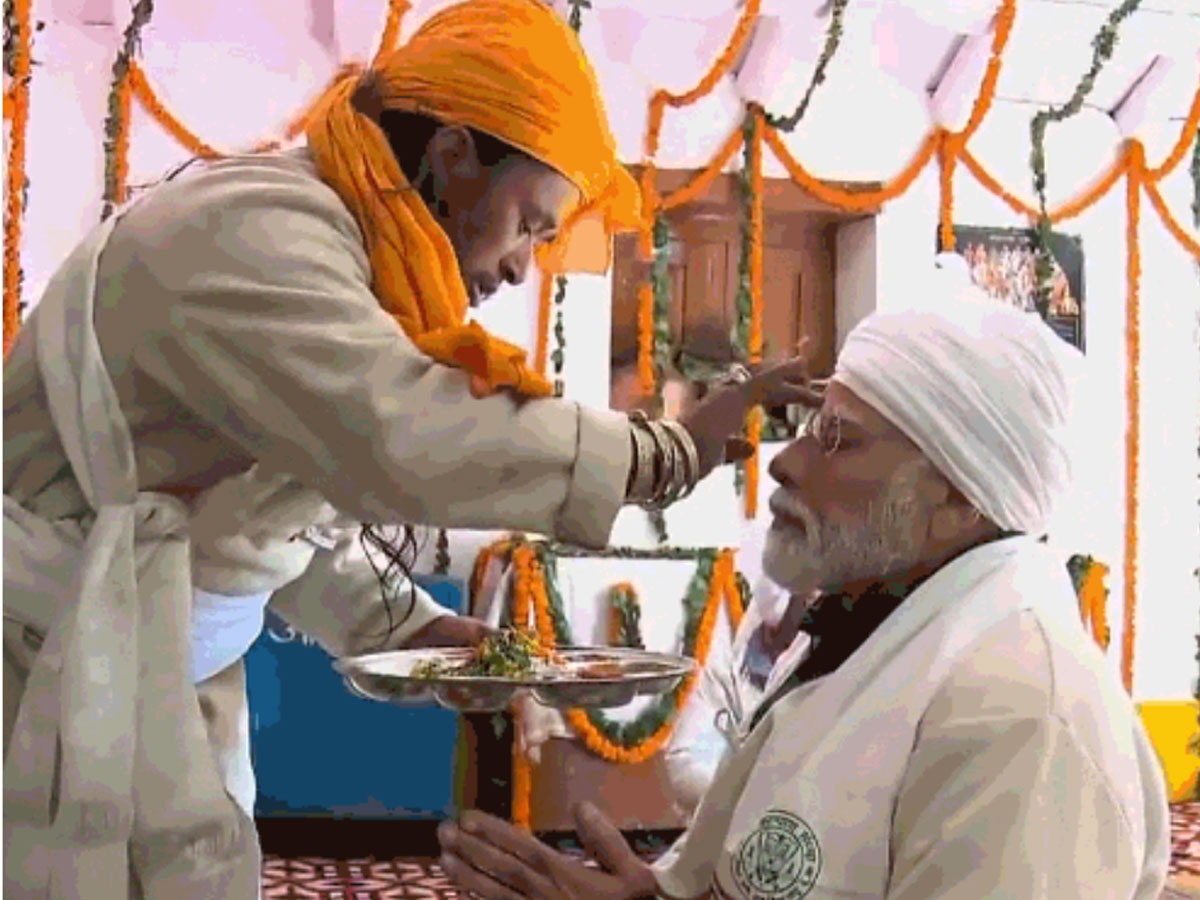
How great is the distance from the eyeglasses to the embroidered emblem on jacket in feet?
1.61

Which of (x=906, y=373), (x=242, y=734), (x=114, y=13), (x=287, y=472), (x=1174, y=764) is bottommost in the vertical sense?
(x=1174, y=764)

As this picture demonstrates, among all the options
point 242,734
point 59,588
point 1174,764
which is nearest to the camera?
point 59,588

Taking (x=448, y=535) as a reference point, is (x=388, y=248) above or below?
above

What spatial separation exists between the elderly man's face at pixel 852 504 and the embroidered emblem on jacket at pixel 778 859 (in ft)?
1.20

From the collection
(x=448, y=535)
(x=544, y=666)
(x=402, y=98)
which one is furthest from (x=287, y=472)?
(x=448, y=535)

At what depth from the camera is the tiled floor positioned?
416 centimetres

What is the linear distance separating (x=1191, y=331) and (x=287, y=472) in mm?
5288

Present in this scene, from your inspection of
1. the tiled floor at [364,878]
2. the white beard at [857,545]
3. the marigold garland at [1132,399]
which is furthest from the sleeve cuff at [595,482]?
the marigold garland at [1132,399]

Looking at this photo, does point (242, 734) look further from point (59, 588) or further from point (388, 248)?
point (388, 248)

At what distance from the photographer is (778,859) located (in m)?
1.57

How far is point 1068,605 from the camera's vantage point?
1.69 meters

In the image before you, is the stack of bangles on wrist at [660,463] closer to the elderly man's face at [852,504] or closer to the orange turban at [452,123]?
the orange turban at [452,123]

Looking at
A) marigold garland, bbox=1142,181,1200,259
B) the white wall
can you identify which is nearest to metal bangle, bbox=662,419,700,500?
the white wall

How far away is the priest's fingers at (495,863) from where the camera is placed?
5.78ft
